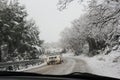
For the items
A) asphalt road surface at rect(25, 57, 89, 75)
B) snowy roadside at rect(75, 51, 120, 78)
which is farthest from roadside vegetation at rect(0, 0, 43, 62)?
snowy roadside at rect(75, 51, 120, 78)

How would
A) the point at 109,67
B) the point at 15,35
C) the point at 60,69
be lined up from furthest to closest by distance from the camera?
the point at 15,35 < the point at 60,69 < the point at 109,67

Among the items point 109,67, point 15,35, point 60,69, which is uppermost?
point 15,35

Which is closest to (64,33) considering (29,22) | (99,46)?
(99,46)

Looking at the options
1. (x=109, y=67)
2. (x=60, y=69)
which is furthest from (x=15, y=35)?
(x=109, y=67)

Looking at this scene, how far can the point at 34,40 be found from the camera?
46906 millimetres

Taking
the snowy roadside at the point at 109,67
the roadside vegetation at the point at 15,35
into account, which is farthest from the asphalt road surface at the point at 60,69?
the roadside vegetation at the point at 15,35

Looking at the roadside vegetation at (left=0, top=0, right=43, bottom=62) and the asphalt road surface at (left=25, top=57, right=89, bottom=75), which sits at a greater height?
the roadside vegetation at (left=0, top=0, right=43, bottom=62)

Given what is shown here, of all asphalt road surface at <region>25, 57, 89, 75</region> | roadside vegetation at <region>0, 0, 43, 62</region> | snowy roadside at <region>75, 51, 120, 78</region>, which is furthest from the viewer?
roadside vegetation at <region>0, 0, 43, 62</region>

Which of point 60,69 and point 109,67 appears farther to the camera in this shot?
point 60,69

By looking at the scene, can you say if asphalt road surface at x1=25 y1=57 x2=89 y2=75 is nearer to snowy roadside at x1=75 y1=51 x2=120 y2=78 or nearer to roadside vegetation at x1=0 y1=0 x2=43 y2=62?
snowy roadside at x1=75 y1=51 x2=120 y2=78

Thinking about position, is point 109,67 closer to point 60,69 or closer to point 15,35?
point 60,69

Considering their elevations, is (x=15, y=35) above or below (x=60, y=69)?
above

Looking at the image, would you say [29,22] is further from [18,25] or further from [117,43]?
[117,43]

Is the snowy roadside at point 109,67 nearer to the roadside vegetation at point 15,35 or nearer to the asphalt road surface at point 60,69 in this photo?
the asphalt road surface at point 60,69
